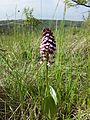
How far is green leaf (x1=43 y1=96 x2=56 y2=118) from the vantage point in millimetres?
1798

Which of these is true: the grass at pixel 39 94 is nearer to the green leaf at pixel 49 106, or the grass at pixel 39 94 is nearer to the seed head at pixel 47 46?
the green leaf at pixel 49 106

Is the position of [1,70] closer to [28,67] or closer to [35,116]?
[28,67]

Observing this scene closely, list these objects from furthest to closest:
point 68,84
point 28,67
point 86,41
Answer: point 86,41 → point 28,67 → point 68,84

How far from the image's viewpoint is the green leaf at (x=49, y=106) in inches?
70.8

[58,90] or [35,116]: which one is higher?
[58,90]

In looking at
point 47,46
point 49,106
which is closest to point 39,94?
point 49,106

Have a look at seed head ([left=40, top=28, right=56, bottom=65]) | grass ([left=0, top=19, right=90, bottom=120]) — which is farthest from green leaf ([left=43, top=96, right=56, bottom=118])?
seed head ([left=40, top=28, right=56, bottom=65])

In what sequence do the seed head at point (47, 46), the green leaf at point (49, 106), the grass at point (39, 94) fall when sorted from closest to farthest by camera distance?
the seed head at point (47, 46) → the green leaf at point (49, 106) → the grass at point (39, 94)

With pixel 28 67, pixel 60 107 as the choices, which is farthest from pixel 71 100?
pixel 28 67

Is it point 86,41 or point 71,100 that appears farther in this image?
point 86,41

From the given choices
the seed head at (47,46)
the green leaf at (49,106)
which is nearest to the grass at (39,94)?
the green leaf at (49,106)

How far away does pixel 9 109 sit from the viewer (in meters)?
2.11

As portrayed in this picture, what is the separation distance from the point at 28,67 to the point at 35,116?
738 mm

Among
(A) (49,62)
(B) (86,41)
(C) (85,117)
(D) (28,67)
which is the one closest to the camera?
(A) (49,62)
